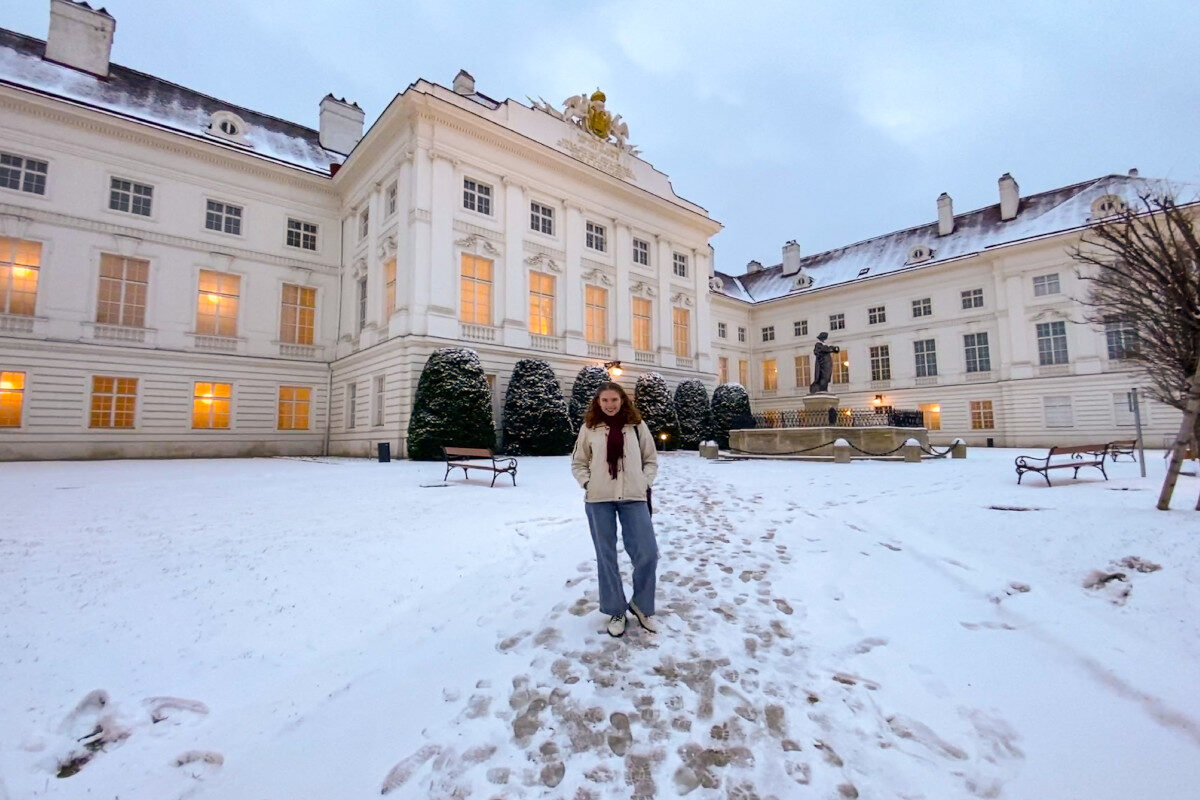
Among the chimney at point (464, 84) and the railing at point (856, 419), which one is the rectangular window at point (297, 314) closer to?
the chimney at point (464, 84)

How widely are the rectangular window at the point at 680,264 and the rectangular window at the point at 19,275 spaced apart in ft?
86.2

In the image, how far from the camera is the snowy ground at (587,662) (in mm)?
2490

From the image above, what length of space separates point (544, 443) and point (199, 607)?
15057mm

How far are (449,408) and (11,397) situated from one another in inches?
579

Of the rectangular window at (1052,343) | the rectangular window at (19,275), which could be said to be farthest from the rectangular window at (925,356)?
the rectangular window at (19,275)

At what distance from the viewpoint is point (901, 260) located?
3709 centimetres

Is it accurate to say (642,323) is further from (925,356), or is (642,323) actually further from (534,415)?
(925,356)

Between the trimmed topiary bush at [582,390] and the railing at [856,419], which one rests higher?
the trimmed topiary bush at [582,390]

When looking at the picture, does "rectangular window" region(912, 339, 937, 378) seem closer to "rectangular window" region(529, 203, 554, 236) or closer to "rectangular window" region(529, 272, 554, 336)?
"rectangular window" region(529, 272, 554, 336)

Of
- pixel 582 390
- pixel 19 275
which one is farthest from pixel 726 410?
pixel 19 275

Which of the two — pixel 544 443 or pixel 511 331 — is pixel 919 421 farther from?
pixel 511 331

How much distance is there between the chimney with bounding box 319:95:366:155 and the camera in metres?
27.5

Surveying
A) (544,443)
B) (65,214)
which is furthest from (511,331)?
(65,214)

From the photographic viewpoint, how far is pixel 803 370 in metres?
39.9
